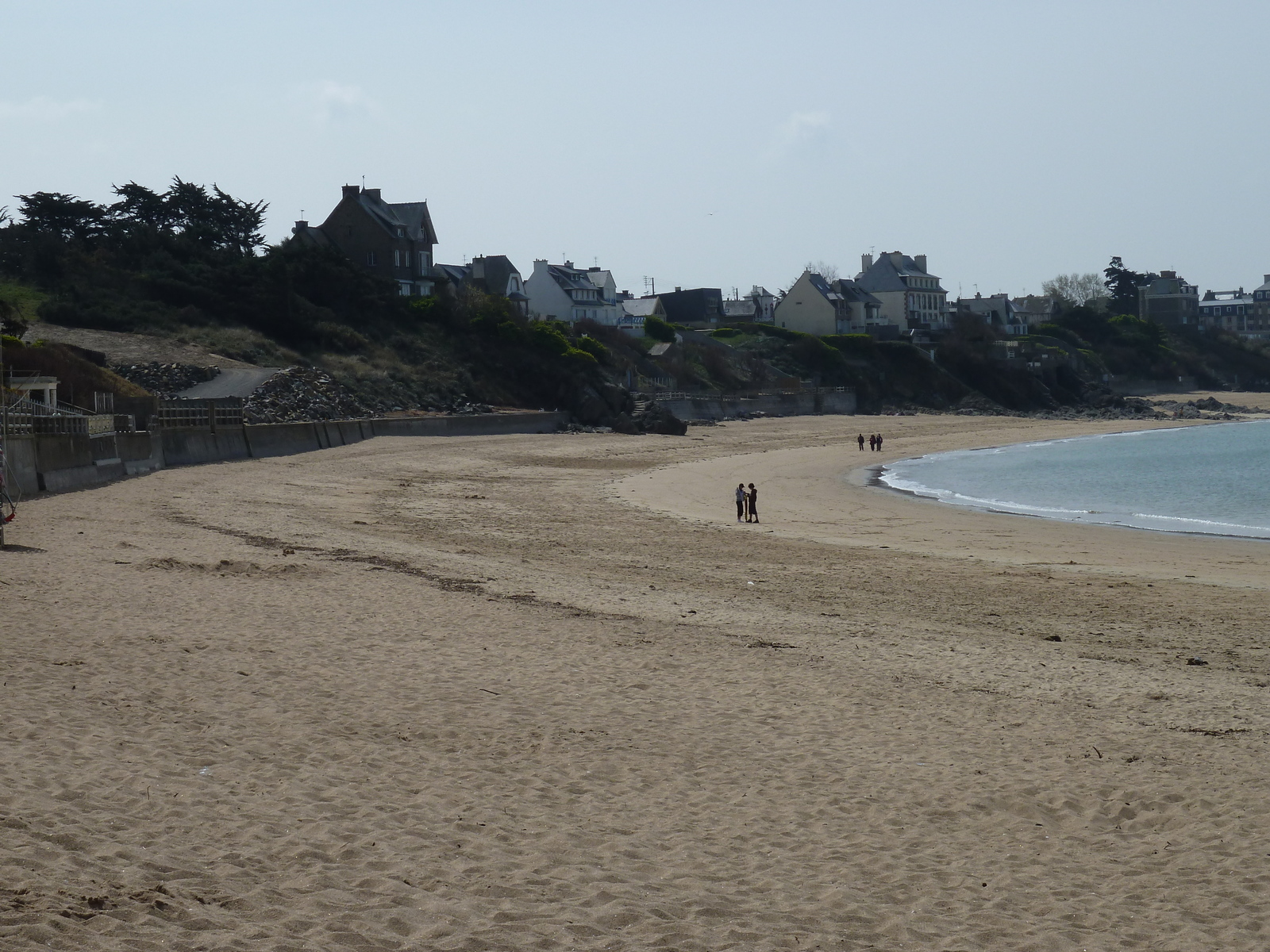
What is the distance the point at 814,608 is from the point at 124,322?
165 ft

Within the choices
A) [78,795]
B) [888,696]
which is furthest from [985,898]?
[78,795]

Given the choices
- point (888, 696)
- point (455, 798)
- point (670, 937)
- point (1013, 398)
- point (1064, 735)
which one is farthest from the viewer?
point (1013, 398)

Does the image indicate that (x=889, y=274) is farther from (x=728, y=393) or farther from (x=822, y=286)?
(x=728, y=393)

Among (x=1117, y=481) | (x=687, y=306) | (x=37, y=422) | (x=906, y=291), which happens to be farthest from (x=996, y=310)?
(x=37, y=422)

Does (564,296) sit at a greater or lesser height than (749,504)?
greater

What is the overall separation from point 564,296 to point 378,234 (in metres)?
20.9

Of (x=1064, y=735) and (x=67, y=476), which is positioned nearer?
(x=1064, y=735)

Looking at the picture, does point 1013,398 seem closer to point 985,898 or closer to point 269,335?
point 269,335

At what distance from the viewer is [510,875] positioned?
20.0 ft

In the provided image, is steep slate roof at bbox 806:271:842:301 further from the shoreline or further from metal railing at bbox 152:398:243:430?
metal railing at bbox 152:398:243:430

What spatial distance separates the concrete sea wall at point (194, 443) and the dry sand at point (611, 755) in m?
7.88

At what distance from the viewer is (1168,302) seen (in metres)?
155

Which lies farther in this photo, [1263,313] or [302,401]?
[1263,313]

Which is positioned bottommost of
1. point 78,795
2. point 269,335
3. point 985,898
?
point 985,898
